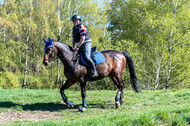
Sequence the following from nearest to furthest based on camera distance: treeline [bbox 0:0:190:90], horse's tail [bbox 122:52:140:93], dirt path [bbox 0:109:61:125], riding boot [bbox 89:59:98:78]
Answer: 1. dirt path [bbox 0:109:61:125]
2. riding boot [bbox 89:59:98:78]
3. horse's tail [bbox 122:52:140:93]
4. treeline [bbox 0:0:190:90]

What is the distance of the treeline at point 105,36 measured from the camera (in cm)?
2088

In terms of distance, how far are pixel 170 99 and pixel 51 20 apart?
23.3 meters

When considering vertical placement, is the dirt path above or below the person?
below

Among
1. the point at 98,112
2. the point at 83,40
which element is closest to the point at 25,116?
the point at 98,112

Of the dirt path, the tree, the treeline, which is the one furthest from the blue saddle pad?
the tree

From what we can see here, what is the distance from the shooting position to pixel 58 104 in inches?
362

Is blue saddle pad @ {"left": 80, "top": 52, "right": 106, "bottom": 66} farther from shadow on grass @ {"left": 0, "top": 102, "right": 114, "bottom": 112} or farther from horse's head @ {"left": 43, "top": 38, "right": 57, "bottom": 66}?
shadow on grass @ {"left": 0, "top": 102, "right": 114, "bottom": 112}

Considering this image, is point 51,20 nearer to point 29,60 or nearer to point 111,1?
point 29,60

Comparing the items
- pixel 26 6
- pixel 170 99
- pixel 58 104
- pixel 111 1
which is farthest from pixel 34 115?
pixel 111 1

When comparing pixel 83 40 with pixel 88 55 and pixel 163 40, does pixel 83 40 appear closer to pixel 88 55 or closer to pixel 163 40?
pixel 88 55

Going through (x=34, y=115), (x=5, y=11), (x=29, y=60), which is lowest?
(x=34, y=115)

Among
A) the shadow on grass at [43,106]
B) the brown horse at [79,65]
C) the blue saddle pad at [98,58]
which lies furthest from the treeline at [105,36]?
the blue saddle pad at [98,58]

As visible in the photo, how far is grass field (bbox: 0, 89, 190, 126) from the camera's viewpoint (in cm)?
550

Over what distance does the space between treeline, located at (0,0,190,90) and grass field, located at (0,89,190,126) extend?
7705mm
